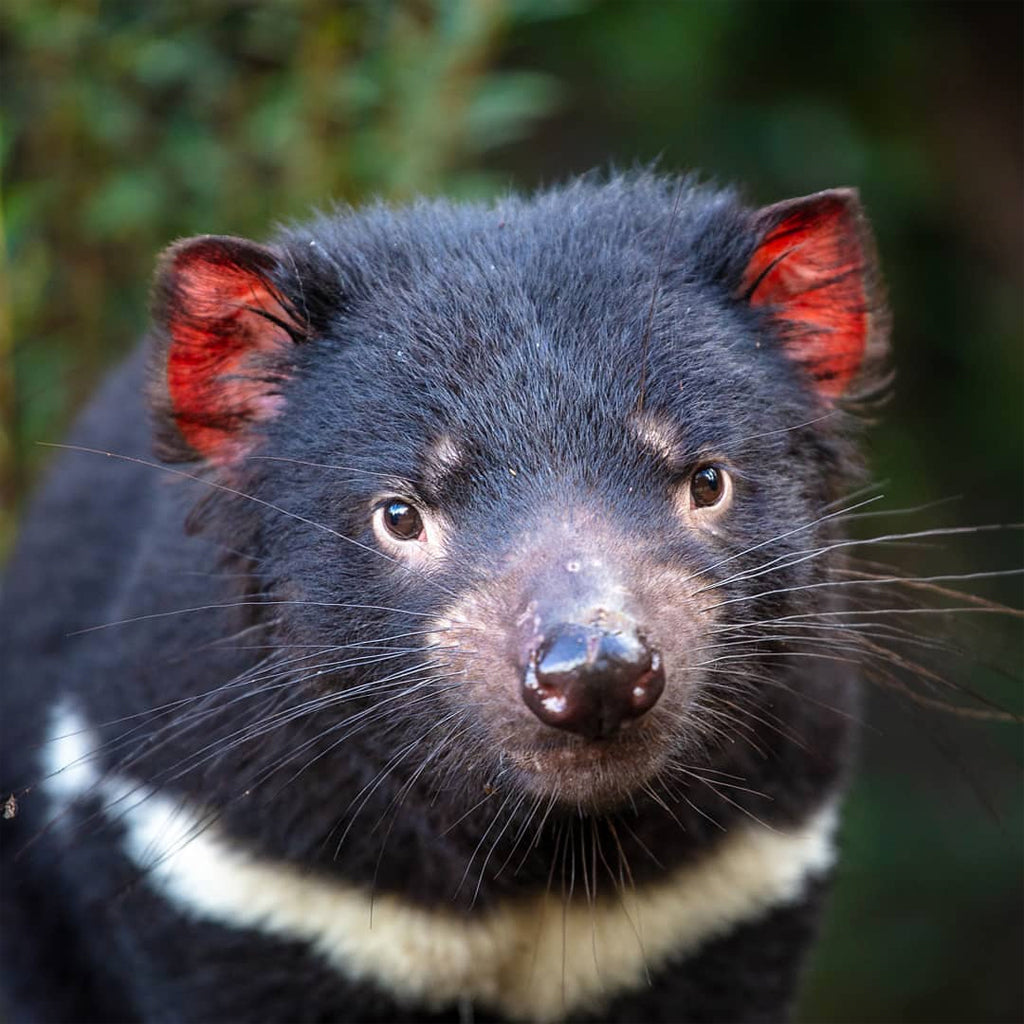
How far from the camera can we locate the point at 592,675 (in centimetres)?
198

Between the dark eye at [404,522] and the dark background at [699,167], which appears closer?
the dark eye at [404,522]

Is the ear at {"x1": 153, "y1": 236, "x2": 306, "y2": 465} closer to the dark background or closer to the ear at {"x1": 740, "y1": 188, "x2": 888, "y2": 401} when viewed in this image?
the ear at {"x1": 740, "y1": 188, "x2": 888, "y2": 401}

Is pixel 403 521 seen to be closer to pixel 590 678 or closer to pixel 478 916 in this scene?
pixel 590 678

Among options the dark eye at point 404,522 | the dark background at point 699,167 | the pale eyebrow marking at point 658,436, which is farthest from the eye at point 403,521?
the dark background at point 699,167

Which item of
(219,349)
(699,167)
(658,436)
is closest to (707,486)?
(658,436)

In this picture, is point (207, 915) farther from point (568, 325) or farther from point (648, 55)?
point (648, 55)

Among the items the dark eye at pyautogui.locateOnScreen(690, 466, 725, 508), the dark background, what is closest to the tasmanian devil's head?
the dark eye at pyautogui.locateOnScreen(690, 466, 725, 508)

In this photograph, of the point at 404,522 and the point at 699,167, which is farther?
the point at 699,167

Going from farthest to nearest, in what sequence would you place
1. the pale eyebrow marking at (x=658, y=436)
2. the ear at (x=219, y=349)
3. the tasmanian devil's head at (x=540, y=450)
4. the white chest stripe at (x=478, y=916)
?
the white chest stripe at (x=478, y=916) < the ear at (x=219, y=349) < the pale eyebrow marking at (x=658, y=436) < the tasmanian devil's head at (x=540, y=450)

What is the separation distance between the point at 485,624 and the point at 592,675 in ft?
0.81

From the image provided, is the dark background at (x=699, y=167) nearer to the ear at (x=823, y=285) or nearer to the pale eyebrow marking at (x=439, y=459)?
the ear at (x=823, y=285)

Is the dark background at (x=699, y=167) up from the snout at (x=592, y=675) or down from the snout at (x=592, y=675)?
up

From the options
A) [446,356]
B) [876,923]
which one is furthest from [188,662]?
[876,923]

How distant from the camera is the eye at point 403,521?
232cm
